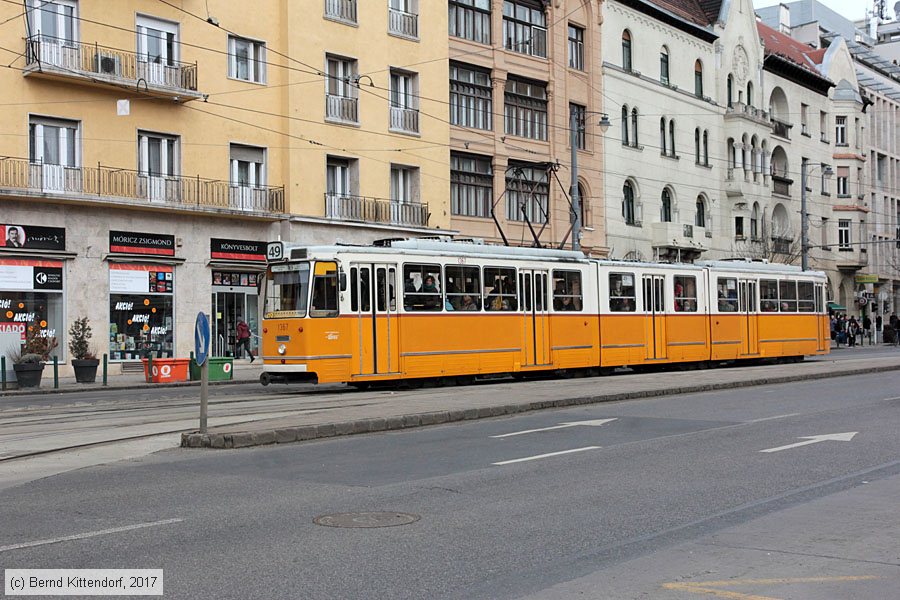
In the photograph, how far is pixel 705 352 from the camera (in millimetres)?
32719

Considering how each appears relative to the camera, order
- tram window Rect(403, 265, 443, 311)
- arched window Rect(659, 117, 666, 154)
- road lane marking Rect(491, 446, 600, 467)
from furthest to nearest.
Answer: arched window Rect(659, 117, 666, 154), tram window Rect(403, 265, 443, 311), road lane marking Rect(491, 446, 600, 467)

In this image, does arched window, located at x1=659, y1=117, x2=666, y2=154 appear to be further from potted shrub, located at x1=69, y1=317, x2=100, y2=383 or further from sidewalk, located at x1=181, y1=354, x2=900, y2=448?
potted shrub, located at x1=69, y1=317, x2=100, y2=383

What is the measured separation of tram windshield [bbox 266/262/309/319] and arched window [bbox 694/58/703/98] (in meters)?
38.0

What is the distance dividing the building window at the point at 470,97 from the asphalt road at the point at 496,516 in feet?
94.1

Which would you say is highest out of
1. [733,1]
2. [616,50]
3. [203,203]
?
[733,1]

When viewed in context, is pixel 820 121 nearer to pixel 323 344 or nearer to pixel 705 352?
pixel 705 352

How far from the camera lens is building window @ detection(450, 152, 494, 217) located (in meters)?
42.0

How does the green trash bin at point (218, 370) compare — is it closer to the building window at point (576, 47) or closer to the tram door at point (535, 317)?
the tram door at point (535, 317)

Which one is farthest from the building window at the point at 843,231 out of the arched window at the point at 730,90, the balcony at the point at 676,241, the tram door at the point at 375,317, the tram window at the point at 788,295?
the tram door at the point at 375,317

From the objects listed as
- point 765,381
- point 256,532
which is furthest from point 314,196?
point 256,532

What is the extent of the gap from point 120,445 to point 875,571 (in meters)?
9.67

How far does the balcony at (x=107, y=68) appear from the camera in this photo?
1160 inches

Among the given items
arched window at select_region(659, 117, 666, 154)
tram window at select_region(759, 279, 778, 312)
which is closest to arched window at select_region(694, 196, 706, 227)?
arched window at select_region(659, 117, 666, 154)

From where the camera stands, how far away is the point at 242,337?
3550cm
